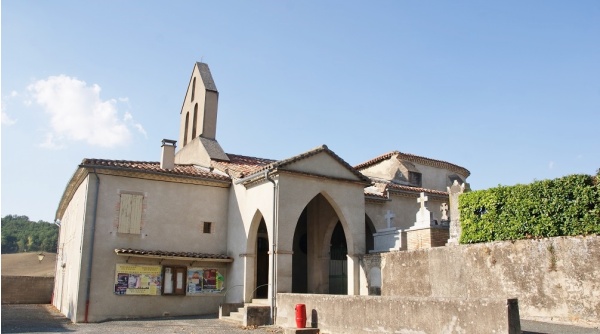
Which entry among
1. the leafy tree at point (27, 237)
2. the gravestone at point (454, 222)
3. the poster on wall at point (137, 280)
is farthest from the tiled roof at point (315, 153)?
the leafy tree at point (27, 237)

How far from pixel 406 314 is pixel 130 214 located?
37.2ft

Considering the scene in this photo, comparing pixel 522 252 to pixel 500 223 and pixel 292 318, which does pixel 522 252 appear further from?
pixel 292 318


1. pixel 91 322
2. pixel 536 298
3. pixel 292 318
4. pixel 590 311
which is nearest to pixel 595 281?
pixel 590 311

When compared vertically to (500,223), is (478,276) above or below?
below

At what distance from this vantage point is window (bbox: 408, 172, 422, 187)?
1105 inches

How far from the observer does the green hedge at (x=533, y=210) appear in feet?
37.1

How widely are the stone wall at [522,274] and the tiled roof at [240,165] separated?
6.42 metres

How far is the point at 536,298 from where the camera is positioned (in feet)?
38.4

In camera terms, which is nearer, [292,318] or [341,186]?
[292,318]

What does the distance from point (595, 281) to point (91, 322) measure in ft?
47.6

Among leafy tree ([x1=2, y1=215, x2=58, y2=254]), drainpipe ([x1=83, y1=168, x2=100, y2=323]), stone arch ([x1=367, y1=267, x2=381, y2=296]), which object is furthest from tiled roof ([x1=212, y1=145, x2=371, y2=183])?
leafy tree ([x1=2, y1=215, x2=58, y2=254])

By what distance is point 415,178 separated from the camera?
28453 millimetres

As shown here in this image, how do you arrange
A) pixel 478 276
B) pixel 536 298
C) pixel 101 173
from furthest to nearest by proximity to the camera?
pixel 101 173 < pixel 478 276 < pixel 536 298

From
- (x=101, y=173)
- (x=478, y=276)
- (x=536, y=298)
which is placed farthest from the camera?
(x=101, y=173)
